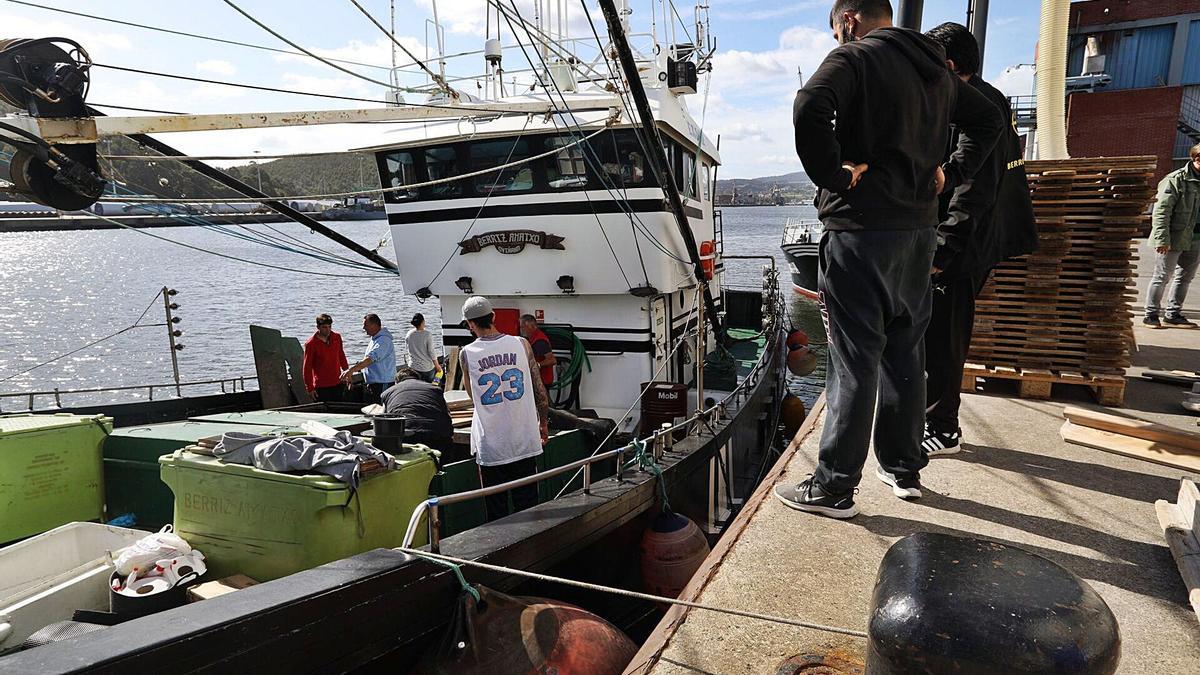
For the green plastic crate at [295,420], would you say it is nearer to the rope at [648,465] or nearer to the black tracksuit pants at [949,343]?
the rope at [648,465]

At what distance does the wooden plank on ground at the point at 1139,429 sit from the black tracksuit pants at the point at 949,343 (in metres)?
0.88

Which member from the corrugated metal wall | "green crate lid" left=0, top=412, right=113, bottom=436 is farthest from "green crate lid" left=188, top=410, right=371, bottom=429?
the corrugated metal wall

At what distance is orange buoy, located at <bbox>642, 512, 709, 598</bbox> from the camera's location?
504 centimetres

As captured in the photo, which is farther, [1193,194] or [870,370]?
[1193,194]

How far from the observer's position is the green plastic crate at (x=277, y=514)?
326 centimetres

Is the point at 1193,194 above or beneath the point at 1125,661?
above

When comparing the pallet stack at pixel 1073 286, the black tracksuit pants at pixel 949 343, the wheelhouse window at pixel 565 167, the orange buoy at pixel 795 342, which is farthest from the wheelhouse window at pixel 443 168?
the orange buoy at pixel 795 342

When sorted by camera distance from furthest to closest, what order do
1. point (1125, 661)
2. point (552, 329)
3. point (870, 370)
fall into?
point (552, 329) → point (870, 370) → point (1125, 661)

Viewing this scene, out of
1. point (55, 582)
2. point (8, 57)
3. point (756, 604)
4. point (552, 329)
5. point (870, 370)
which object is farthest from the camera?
point (552, 329)

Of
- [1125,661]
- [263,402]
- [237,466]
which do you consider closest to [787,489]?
[1125,661]

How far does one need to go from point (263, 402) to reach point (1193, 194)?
422 inches

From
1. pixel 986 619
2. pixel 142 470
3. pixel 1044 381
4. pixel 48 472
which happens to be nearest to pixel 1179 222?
pixel 1044 381

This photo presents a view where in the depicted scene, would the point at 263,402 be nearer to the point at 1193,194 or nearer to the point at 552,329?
the point at 552,329

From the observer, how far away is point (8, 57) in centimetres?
428
